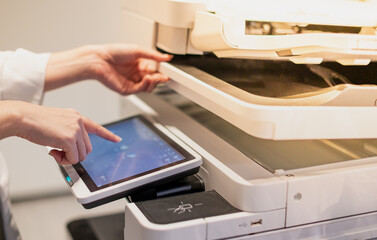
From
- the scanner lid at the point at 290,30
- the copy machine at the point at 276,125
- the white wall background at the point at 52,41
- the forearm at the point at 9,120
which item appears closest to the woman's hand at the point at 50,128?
the forearm at the point at 9,120

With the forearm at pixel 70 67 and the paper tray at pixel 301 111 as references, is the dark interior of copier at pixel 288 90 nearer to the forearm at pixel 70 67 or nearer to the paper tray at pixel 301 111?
the paper tray at pixel 301 111

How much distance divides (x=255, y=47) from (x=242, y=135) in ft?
0.60

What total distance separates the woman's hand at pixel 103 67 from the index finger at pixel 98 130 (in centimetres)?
22

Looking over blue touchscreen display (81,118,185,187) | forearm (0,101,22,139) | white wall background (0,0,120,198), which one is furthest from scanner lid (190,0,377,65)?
white wall background (0,0,120,198)

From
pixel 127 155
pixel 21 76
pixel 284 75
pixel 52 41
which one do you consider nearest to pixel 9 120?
pixel 127 155

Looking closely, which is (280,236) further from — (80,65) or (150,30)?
(80,65)

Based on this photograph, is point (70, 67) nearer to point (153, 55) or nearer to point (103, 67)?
point (103, 67)

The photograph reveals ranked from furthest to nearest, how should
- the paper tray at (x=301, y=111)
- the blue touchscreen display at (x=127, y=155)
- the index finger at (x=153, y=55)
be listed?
the index finger at (x=153, y=55), the blue touchscreen display at (x=127, y=155), the paper tray at (x=301, y=111)

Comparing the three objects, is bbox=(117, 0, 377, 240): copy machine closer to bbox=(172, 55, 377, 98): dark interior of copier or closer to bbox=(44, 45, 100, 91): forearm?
bbox=(172, 55, 377, 98): dark interior of copier

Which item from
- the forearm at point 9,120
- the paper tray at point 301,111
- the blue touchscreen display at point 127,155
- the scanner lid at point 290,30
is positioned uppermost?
the scanner lid at point 290,30

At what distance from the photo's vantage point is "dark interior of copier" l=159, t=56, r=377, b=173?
26.3 inches

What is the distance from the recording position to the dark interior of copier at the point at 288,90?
0.67 metres

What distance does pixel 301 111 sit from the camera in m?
0.56

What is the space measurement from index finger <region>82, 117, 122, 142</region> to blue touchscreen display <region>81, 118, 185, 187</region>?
2 centimetres
